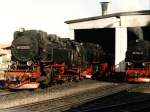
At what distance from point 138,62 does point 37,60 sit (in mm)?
8038

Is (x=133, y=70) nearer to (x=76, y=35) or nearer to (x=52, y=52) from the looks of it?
(x=52, y=52)

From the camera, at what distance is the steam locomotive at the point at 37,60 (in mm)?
19000

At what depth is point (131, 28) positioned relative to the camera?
3047 cm

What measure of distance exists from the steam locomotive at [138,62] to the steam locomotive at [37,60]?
4.07m

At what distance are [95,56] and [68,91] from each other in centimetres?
1003

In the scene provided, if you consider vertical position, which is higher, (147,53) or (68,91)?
(147,53)

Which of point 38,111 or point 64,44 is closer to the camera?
point 38,111

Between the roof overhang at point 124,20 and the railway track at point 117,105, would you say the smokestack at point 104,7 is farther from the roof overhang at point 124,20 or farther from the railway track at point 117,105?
the railway track at point 117,105

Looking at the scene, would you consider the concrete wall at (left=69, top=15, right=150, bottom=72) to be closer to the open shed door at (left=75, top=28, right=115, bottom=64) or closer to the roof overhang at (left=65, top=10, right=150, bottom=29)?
the roof overhang at (left=65, top=10, right=150, bottom=29)

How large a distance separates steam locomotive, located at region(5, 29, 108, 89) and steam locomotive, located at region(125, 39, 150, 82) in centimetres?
407

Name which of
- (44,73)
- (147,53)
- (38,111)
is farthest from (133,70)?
(38,111)

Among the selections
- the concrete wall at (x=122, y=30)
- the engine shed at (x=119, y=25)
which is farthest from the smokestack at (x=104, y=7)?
the concrete wall at (x=122, y=30)

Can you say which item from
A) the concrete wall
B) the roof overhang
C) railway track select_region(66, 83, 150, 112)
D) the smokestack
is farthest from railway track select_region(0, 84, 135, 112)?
the smokestack

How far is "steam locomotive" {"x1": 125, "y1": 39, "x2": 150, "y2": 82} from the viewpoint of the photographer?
23828 millimetres
